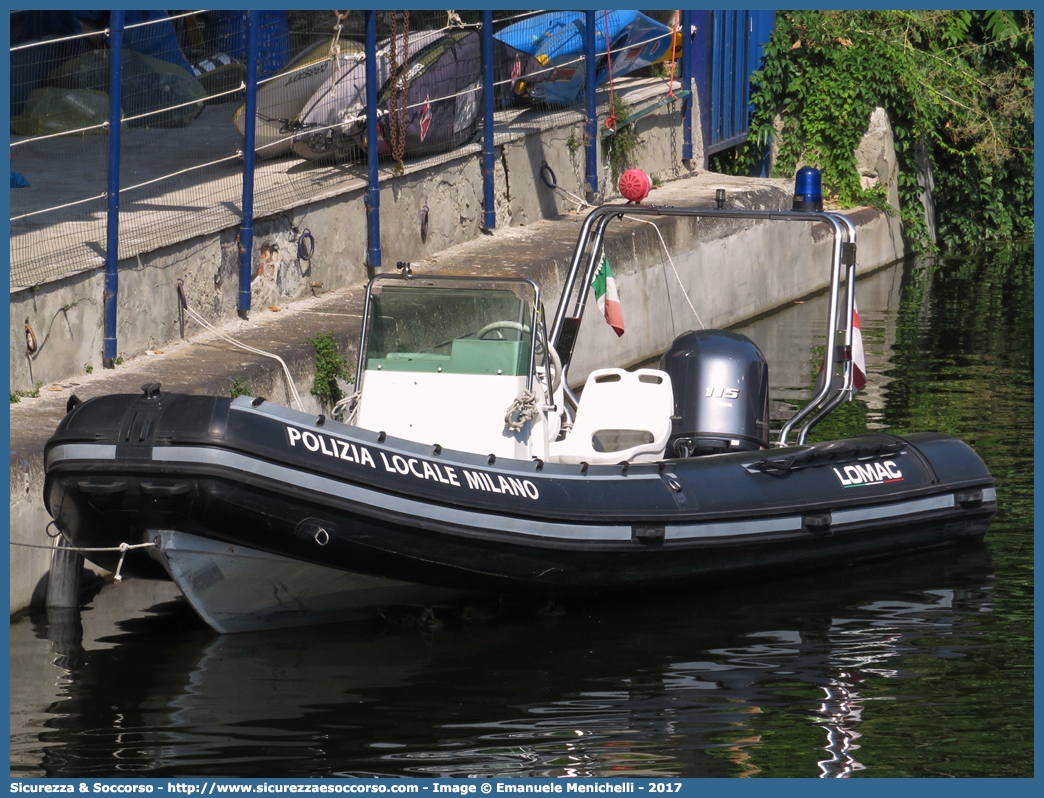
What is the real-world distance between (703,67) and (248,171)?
698cm

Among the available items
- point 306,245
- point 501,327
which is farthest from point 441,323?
point 306,245

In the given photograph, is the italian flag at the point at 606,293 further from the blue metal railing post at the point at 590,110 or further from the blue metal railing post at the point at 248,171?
the blue metal railing post at the point at 590,110

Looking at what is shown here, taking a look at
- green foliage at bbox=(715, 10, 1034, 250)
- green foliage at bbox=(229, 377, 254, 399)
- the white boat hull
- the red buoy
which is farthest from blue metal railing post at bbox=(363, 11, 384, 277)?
green foliage at bbox=(715, 10, 1034, 250)

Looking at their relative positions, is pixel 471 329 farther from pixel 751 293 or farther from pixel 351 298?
pixel 751 293

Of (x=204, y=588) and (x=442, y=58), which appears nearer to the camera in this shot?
(x=204, y=588)

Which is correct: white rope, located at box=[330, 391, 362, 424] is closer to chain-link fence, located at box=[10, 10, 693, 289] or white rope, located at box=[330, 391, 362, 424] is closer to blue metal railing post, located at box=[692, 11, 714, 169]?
chain-link fence, located at box=[10, 10, 693, 289]

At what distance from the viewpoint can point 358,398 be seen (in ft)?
19.9

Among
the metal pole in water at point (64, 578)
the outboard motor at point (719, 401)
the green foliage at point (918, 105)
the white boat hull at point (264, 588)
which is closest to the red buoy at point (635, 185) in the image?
the outboard motor at point (719, 401)

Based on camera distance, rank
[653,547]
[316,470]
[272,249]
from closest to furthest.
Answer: [316,470], [653,547], [272,249]

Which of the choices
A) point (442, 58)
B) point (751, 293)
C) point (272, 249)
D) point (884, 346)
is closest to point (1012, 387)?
point (884, 346)

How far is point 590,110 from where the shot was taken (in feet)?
37.5

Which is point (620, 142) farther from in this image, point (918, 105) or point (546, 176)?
point (918, 105)

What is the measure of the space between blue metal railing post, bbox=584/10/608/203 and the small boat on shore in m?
4.35

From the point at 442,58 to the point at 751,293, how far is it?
4013 mm
